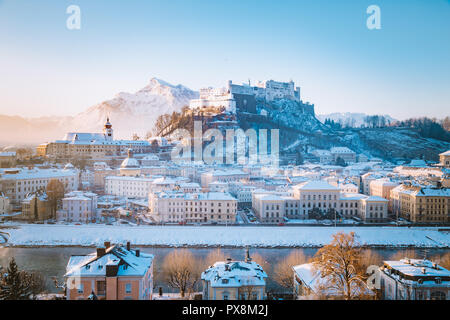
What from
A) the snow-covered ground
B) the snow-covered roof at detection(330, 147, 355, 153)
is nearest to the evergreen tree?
the snow-covered ground

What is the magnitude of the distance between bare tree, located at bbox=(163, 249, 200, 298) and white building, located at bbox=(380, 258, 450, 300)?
82.8 inches

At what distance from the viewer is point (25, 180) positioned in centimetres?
800

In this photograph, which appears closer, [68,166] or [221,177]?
[68,166]

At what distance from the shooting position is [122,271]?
294 cm

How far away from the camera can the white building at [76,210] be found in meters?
7.91

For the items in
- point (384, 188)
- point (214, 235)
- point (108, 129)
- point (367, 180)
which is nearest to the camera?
point (214, 235)

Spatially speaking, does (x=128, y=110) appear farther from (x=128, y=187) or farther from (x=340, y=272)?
(x=128, y=187)

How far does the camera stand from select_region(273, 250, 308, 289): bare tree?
15.5 feet

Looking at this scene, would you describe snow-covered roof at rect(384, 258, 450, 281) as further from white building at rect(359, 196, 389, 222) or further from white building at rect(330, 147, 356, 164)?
white building at rect(330, 147, 356, 164)

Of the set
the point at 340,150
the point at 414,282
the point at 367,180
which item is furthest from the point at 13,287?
the point at 340,150

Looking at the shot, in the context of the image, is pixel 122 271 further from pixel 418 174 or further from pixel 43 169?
pixel 418 174

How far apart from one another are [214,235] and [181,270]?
2.64 m
